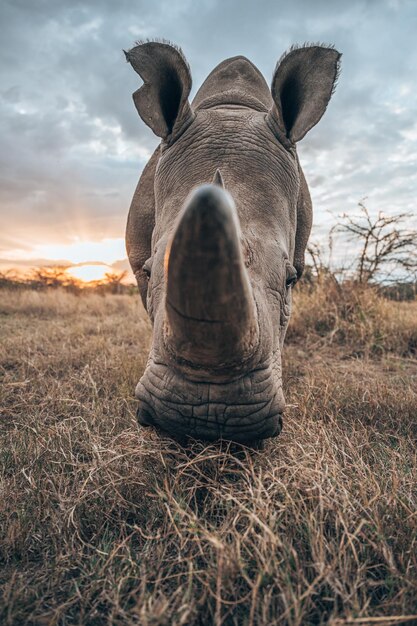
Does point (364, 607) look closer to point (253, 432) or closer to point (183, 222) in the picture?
point (253, 432)

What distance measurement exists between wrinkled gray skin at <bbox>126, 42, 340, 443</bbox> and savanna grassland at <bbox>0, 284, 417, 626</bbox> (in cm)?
22

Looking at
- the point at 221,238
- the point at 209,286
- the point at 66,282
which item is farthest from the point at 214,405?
the point at 66,282

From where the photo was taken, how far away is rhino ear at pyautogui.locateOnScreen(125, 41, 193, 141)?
246 centimetres

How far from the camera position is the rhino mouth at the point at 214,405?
5.29ft

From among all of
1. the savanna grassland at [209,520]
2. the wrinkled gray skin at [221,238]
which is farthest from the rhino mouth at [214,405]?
the savanna grassland at [209,520]

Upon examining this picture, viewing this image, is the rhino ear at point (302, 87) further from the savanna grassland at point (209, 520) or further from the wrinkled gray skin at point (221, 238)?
the savanna grassland at point (209, 520)

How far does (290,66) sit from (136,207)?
166 centimetres

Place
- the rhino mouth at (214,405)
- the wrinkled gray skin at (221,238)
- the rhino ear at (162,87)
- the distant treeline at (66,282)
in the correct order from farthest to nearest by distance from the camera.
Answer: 1. the distant treeline at (66,282)
2. the rhino ear at (162,87)
3. the rhino mouth at (214,405)
4. the wrinkled gray skin at (221,238)

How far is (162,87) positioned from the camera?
2.66 m

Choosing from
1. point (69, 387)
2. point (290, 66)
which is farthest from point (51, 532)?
point (290, 66)

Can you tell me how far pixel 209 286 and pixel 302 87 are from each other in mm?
1985

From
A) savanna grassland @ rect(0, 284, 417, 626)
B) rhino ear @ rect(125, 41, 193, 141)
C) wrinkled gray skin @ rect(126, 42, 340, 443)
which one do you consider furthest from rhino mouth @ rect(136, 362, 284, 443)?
rhino ear @ rect(125, 41, 193, 141)

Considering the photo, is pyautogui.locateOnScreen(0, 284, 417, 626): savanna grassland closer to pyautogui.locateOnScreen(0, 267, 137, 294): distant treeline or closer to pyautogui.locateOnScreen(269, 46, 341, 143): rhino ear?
pyautogui.locateOnScreen(269, 46, 341, 143): rhino ear

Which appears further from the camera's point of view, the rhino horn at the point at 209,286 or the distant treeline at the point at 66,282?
the distant treeline at the point at 66,282
